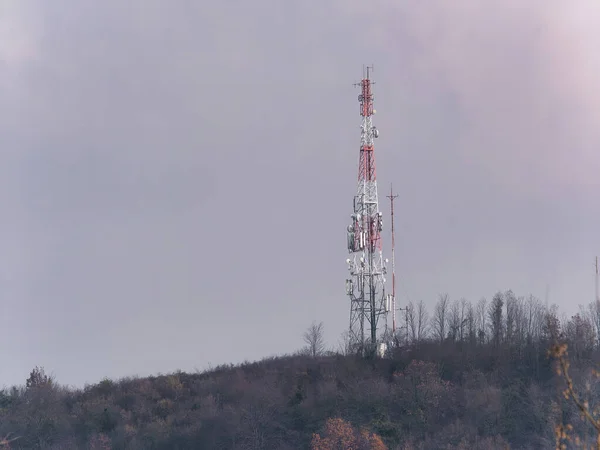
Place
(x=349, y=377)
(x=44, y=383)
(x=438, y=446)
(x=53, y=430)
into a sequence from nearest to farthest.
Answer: (x=438, y=446) → (x=349, y=377) → (x=53, y=430) → (x=44, y=383)

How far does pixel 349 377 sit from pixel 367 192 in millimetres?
12576

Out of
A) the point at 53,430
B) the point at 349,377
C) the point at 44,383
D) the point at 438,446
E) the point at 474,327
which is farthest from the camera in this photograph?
the point at 44,383

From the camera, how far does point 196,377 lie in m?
65.7

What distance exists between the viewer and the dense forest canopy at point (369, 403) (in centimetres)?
4638

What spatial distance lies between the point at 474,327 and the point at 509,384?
1181cm

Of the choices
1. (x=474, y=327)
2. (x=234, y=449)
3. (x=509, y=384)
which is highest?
(x=474, y=327)

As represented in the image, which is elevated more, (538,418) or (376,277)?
(376,277)

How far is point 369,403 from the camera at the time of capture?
50.6m

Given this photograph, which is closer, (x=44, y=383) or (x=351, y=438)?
(x=351, y=438)

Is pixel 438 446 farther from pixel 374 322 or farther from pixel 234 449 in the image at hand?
pixel 234 449

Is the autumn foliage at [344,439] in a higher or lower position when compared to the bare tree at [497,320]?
lower

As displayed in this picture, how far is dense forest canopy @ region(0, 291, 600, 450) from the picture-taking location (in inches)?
1826

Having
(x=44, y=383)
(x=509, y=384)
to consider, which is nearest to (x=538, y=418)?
(x=509, y=384)

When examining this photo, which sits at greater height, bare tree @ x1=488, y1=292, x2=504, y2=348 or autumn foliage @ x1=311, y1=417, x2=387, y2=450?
bare tree @ x1=488, y1=292, x2=504, y2=348
